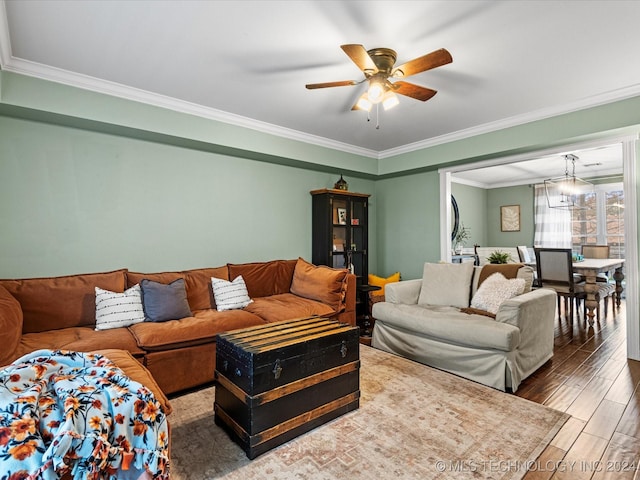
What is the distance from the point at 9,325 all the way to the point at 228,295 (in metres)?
1.58

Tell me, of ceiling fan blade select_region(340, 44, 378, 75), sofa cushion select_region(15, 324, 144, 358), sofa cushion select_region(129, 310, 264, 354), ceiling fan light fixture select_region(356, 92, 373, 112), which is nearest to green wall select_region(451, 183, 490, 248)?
ceiling fan light fixture select_region(356, 92, 373, 112)

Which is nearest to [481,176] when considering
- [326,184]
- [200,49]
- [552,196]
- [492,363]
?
[552,196]

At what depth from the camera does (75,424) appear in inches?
44.3

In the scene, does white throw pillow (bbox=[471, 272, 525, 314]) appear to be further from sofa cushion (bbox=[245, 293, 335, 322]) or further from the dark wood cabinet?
the dark wood cabinet

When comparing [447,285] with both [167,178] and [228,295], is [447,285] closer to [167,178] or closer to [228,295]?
[228,295]

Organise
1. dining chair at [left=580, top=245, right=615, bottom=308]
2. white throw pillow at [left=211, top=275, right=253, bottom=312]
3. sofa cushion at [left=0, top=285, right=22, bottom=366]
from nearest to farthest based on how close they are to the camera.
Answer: sofa cushion at [left=0, top=285, right=22, bottom=366] → white throw pillow at [left=211, top=275, right=253, bottom=312] → dining chair at [left=580, top=245, right=615, bottom=308]

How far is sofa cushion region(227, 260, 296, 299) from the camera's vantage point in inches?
145

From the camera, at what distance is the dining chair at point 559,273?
14.3 ft

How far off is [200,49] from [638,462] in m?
3.56

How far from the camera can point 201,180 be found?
11.8 feet

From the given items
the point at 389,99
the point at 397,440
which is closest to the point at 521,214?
the point at 389,99

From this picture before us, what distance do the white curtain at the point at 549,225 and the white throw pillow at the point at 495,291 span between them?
4948 millimetres

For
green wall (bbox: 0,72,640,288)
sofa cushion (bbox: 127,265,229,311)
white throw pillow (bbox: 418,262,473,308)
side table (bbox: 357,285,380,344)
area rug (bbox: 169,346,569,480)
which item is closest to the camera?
area rug (bbox: 169,346,569,480)

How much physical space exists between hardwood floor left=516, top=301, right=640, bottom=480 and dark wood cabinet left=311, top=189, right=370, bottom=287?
235cm
